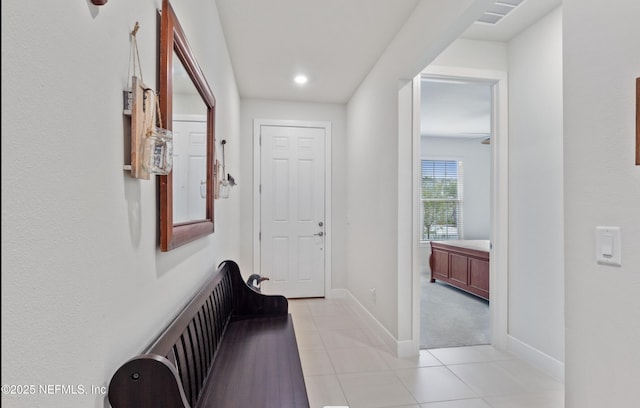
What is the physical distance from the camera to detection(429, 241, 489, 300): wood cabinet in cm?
417

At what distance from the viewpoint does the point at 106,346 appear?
73cm

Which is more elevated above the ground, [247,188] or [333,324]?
[247,188]

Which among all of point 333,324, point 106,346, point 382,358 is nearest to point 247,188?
point 333,324

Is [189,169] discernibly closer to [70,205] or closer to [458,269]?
[70,205]

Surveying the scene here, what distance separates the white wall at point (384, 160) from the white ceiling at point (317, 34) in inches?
6.5

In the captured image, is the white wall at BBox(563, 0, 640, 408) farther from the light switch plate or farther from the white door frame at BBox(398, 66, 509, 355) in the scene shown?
the white door frame at BBox(398, 66, 509, 355)

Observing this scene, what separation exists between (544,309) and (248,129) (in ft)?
11.7

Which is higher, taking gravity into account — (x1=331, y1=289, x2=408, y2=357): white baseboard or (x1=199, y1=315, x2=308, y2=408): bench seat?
(x1=199, y1=315, x2=308, y2=408): bench seat

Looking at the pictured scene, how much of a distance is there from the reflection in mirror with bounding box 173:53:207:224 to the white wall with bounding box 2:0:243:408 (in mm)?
296

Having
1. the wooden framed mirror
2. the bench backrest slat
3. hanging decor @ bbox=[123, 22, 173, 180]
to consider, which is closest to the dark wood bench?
the bench backrest slat

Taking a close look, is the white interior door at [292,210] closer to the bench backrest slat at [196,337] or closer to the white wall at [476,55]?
the white wall at [476,55]

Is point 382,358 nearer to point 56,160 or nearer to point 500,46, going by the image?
point 56,160

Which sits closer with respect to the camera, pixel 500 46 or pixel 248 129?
pixel 500 46

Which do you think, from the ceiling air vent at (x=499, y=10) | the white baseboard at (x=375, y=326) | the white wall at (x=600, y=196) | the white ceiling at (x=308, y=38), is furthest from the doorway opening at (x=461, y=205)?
the white wall at (x=600, y=196)
